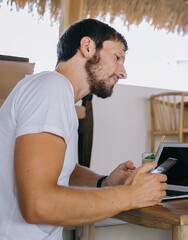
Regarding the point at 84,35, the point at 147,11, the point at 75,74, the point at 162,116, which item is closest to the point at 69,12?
the point at 147,11

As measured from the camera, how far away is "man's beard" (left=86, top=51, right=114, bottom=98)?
882mm

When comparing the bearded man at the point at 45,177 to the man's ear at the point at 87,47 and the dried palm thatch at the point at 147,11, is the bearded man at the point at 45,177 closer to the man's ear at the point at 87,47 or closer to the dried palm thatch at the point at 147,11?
the man's ear at the point at 87,47

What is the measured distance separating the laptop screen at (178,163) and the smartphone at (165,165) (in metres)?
0.02

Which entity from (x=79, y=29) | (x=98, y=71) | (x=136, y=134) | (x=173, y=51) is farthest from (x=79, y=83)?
(x=173, y=51)

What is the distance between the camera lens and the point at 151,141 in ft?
10.4

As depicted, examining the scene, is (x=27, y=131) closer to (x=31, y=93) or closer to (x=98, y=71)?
(x=31, y=93)

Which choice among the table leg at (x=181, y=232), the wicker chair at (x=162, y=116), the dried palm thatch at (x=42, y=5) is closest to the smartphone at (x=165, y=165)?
the table leg at (x=181, y=232)

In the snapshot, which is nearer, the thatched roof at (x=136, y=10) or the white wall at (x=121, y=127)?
the white wall at (x=121, y=127)

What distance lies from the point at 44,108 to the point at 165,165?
0.39m

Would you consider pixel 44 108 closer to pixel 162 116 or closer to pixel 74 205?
pixel 74 205

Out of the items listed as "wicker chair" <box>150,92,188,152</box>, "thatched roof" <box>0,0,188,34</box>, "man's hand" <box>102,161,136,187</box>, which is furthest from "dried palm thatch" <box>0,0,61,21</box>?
"man's hand" <box>102,161,136,187</box>

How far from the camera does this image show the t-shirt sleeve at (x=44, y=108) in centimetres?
57

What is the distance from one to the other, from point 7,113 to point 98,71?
329 mm

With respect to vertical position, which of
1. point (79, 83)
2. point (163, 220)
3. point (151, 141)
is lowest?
point (151, 141)
